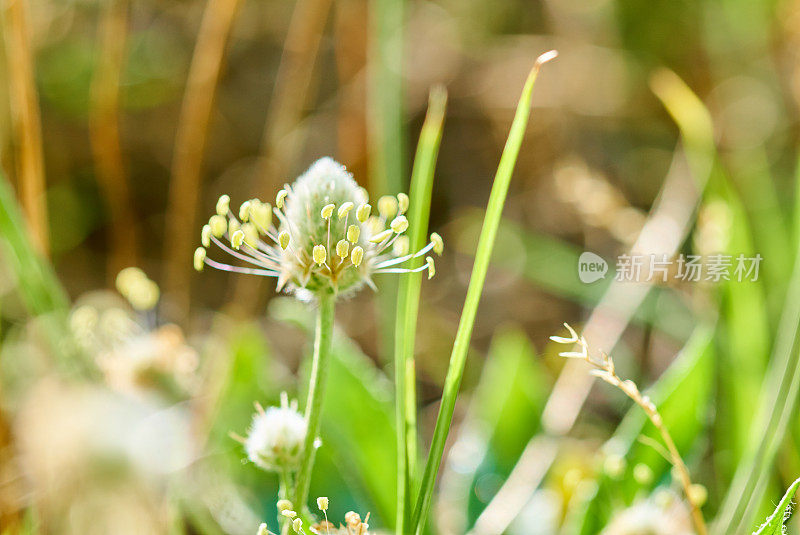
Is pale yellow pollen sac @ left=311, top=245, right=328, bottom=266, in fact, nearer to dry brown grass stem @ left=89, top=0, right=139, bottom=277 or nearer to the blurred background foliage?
the blurred background foliage

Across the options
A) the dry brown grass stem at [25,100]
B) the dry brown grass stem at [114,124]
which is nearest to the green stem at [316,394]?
the dry brown grass stem at [25,100]

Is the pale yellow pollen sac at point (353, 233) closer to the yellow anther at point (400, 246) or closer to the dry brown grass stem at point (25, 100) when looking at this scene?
the yellow anther at point (400, 246)

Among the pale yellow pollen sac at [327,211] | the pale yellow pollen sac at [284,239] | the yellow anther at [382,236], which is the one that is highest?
the pale yellow pollen sac at [327,211]

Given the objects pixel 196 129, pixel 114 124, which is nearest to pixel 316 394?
pixel 196 129

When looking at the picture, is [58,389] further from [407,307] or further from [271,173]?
[271,173]

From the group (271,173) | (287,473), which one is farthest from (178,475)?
(271,173)

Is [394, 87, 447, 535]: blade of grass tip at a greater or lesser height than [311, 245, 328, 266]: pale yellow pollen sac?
lesser

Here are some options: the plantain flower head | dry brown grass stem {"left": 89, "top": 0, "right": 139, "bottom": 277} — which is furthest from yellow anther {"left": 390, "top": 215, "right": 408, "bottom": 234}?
dry brown grass stem {"left": 89, "top": 0, "right": 139, "bottom": 277}
